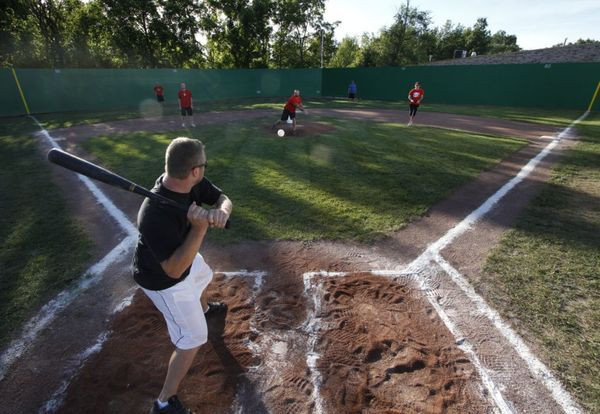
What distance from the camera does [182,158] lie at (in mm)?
2387

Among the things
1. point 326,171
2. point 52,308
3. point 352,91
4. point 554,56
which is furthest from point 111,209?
point 554,56

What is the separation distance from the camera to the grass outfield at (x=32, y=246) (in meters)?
4.04

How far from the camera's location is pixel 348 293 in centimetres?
411

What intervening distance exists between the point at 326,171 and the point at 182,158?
666cm

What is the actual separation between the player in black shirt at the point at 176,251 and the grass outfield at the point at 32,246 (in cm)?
231

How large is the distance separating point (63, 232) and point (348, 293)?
516 cm

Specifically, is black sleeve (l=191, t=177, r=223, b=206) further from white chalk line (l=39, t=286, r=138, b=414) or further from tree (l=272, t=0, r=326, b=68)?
tree (l=272, t=0, r=326, b=68)

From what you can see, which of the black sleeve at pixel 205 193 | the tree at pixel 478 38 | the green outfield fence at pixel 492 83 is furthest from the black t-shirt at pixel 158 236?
the tree at pixel 478 38

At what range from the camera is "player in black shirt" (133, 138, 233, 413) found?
2293 millimetres

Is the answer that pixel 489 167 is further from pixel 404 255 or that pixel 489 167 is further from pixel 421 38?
pixel 421 38

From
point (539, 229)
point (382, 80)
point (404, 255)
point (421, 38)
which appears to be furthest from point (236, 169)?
point (421, 38)

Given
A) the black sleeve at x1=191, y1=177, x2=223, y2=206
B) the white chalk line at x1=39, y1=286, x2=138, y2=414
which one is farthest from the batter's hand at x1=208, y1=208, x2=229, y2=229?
the white chalk line at x1=39, y1=286, x2=138, y2=414

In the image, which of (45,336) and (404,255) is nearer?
(45,336)

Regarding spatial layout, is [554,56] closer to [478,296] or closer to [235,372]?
[478,296]
